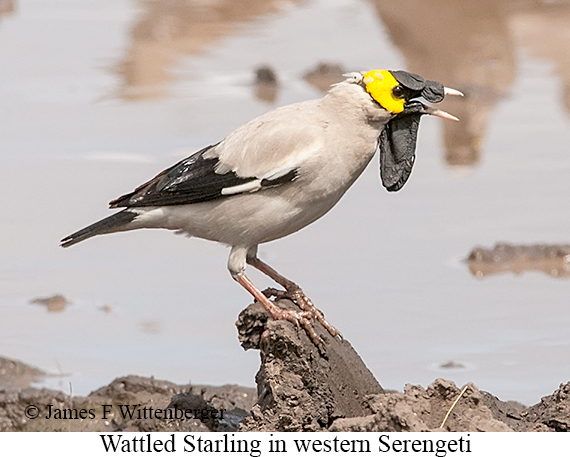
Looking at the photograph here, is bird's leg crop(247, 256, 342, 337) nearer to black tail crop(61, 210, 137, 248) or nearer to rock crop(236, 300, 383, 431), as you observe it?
Result: rock crop(236, 300, 383, 431)

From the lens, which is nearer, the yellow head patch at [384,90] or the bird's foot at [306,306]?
the yellow head patch at [384,90]

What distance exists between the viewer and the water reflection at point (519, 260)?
32.2 feet

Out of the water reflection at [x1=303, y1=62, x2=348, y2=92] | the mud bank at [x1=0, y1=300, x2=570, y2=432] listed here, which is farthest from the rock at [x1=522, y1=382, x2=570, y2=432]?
the water reflection at [x1=303, y1=62, x2=348, y2=92]

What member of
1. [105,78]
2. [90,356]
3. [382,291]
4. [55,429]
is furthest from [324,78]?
[55,429]

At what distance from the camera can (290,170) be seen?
605 centimetres

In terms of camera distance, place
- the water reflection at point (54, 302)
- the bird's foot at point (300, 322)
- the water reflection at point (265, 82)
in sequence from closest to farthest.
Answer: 1. the bird's foot at point (300, 322)
2. the water reflection at point (54, 302)
3. the water reflection at point (265, 82)

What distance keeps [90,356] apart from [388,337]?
2.21 m

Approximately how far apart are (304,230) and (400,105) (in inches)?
192

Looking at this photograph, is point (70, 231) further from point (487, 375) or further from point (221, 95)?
point (221, 95)

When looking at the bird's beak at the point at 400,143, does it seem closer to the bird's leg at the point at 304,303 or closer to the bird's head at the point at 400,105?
the bird's head at the point at 400,105

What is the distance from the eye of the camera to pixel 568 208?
11.3 meters

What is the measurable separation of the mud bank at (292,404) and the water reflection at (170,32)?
8890 millimetres

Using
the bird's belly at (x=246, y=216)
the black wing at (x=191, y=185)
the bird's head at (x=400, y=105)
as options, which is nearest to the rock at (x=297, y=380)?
the bird's belly at (x=246, y=216)

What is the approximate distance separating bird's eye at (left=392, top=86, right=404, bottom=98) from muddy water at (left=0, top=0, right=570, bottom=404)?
8.20ft
